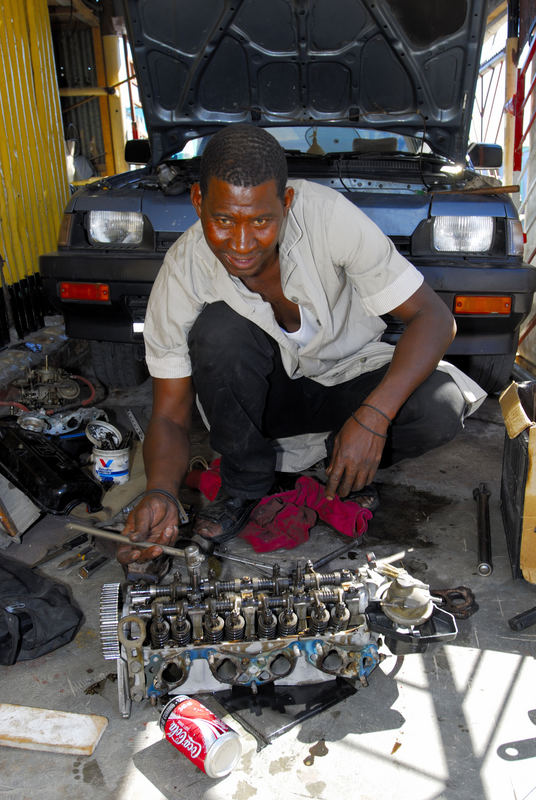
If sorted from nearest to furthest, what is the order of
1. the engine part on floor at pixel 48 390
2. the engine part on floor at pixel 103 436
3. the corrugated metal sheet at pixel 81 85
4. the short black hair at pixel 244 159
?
1. the short black hair at pixel 244 159
2. the engine part on floor at pixel 103 436
3. the engine part on floor at pixel 48 390
4. the corrugated metal sheet at pixel 81 85

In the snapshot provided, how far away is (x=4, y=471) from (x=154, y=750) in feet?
4.72

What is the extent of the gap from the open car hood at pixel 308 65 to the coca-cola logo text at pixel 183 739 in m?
3.01

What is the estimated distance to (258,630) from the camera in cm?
158

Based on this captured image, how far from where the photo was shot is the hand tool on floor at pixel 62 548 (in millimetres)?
2221

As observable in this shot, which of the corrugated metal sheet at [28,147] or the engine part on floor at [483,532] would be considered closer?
the engine part on floor at [483,532]

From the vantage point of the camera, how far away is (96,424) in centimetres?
273

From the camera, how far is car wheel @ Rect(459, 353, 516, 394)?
3174mm

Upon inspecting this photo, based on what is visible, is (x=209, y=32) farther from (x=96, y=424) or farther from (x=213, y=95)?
(x=96, y=424)

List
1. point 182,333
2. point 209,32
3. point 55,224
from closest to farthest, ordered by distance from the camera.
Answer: point 182,333 → point 209,32 → point 55,224

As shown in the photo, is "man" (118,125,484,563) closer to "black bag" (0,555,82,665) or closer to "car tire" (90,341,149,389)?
"black bag" (0,555,82,665)

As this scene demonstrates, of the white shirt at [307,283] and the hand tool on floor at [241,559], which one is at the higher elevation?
the white shirt at [307,283]

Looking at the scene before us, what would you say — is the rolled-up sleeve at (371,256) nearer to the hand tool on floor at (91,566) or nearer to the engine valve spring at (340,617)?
the engine valve spring at (340,617)

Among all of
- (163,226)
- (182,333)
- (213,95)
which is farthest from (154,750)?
(213,95)

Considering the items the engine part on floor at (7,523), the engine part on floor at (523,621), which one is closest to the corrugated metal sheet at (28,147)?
the engine part on floor at (7,523)
